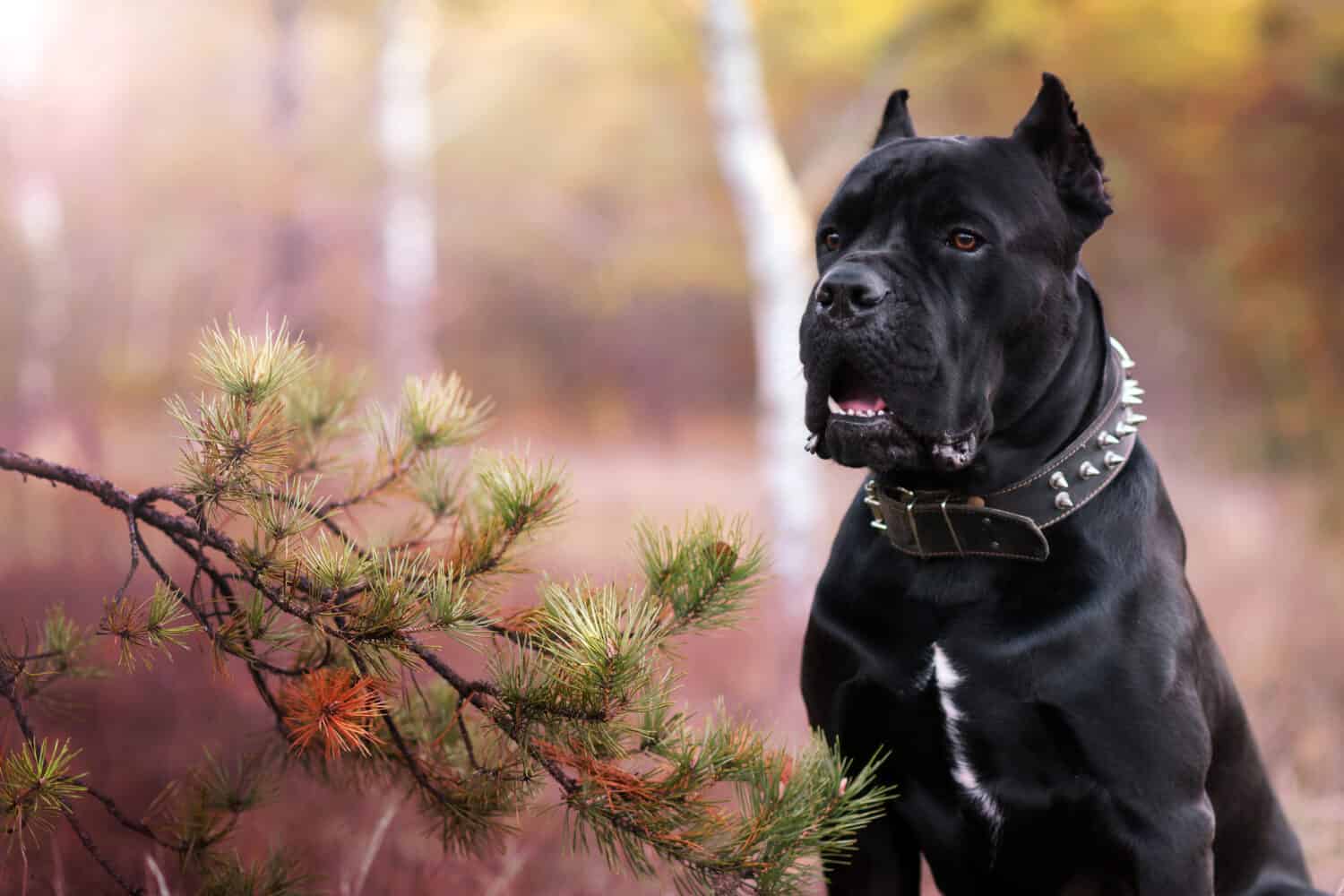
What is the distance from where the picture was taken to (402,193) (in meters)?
10.7

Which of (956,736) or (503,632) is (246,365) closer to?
(503,632)

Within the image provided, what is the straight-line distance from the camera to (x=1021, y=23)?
26.9 ft

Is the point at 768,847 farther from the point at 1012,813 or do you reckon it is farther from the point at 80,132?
the point at 80,132

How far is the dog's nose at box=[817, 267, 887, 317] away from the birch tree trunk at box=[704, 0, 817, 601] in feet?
14.2

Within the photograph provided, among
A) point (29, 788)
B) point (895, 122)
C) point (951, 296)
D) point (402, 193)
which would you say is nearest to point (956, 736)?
point (951, 296)

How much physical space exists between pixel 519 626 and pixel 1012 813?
0.81 metres

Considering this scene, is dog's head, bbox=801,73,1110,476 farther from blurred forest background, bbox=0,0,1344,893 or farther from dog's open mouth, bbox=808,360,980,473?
blurred forest background, bbox=0,0,1344,893

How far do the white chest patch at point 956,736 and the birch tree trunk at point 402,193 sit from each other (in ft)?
30.7

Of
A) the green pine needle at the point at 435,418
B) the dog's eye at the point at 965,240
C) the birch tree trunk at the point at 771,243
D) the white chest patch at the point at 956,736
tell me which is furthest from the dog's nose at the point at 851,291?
the birch tree trunk at the point at 771,243

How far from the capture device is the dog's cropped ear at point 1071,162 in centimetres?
197

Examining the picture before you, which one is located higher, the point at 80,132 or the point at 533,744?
the point at 80,132

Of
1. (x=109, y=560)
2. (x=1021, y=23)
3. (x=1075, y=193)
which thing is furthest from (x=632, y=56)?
(x=1075, y=193)

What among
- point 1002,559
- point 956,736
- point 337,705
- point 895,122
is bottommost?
point 956,736

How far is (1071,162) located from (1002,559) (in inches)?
26.7
